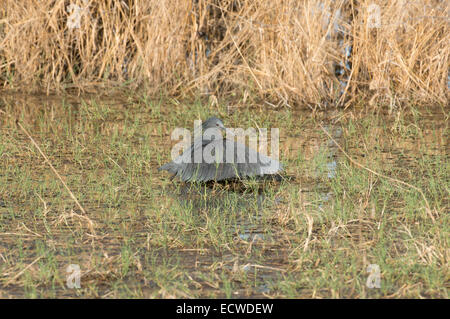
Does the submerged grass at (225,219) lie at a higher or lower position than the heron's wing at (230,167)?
lower

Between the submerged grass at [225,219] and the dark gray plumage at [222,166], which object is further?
the dark gray plumage at [222,166]

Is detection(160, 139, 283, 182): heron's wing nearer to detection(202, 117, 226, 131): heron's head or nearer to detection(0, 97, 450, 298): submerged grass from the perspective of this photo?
detection(0, 97, 450, 298): submerged grass

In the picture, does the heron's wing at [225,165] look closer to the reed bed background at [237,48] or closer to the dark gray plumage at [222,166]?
the dark gray plumage at [222,166]

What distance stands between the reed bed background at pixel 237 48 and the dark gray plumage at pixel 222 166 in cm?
206

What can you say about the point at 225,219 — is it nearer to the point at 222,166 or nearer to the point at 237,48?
the point at 222,166

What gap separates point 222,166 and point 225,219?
751 mm

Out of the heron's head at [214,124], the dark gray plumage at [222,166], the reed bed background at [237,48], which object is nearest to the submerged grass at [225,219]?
the dark gray plumage at [222,166]

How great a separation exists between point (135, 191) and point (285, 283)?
1.77 m

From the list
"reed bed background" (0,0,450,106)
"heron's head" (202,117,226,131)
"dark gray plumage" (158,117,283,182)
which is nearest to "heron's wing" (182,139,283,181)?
"dark gray plumage" (158,117,283,182)

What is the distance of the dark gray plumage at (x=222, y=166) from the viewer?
16.1 ft

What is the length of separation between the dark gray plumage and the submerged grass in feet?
0.26

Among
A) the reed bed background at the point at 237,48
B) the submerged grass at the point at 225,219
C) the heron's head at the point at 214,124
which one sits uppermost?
the reed bed background at the point at 237,48

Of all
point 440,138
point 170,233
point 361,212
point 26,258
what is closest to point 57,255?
point 26,258

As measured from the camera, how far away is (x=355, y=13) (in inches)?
308
